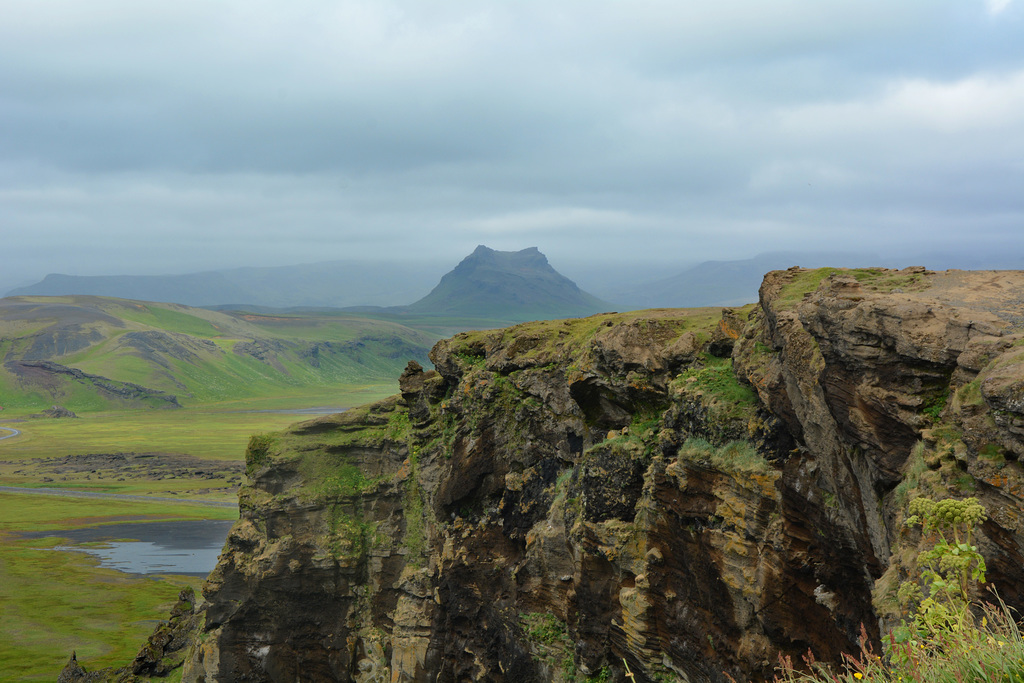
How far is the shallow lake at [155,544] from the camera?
102125 millimetres

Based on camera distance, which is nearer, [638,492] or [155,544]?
[638,492]

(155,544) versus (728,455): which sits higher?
(728,455)

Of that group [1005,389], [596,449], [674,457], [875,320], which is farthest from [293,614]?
[1005,389]

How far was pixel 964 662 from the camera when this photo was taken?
345 inches

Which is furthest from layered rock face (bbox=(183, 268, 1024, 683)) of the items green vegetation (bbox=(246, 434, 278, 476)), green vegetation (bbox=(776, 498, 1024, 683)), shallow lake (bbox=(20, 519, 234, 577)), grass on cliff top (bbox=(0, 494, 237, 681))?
shallow lake (bbox=(20, 519, 234, 577))

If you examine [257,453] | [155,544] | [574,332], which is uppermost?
[574,332]

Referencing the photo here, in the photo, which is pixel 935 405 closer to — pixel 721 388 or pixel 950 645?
pixel 721 388

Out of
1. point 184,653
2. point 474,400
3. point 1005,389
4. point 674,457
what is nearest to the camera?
point 1005,389

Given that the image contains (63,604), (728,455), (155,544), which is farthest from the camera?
(155,544)

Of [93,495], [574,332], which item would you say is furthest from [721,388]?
[93,495]

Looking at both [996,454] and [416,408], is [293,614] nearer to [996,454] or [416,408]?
[416,408]

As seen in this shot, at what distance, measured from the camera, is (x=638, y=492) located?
100 feet

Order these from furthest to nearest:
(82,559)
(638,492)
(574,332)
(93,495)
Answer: (93,495) → (82,559) → (574,332) → (638,492)

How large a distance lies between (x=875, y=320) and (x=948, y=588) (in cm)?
1158
